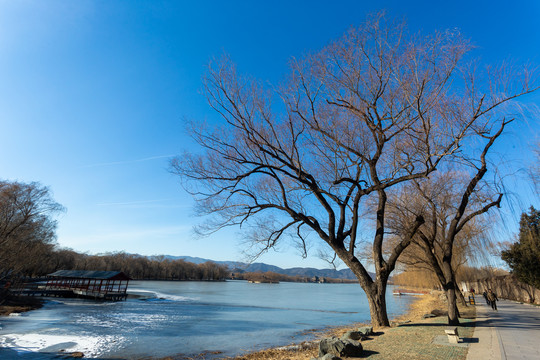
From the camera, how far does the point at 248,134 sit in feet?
32.1

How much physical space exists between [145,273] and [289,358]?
120838mm

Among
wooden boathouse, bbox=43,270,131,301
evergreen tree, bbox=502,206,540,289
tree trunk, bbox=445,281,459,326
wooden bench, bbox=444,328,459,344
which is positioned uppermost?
evergreen tree, bbox=502,206,540,289

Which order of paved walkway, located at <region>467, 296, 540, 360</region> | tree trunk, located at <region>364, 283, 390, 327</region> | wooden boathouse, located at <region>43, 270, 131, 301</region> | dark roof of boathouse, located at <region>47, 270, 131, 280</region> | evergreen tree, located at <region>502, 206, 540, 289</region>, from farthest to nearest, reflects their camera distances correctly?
dark roof of boathouse, located at <region>47, 270, 131, 280</region>
wooden boathouse, located at <region>43, 270, 131, 301</region>
evergreen tree, located at <region>502, 206, 540, 289</region>
tree trunk, located at <region>364, 283, 390, 327</region>
paved walkway, located at <region>467, 296, 540, 360</region>

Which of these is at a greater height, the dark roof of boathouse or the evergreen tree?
the evergreen tree

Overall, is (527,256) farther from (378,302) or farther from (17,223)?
(17,223)

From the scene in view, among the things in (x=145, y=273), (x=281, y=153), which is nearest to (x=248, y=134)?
(x=281, y=153)

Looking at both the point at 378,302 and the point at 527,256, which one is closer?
the point at 378,302

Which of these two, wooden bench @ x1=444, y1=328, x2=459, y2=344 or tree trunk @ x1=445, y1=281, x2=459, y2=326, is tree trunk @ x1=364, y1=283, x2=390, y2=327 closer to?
tree trunk @ x1=445, y1=281, x2=459, y2=326

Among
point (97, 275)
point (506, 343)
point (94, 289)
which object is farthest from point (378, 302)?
point (94, 289)

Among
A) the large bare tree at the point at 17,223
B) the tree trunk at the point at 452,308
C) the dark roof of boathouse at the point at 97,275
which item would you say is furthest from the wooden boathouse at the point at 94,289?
the tree trunk at the point at 452,308

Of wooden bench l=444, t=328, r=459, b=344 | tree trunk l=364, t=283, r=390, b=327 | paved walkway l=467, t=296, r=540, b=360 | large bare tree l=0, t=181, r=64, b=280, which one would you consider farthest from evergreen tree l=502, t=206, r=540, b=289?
large bare tree l=0, t=181, r=64, b=280

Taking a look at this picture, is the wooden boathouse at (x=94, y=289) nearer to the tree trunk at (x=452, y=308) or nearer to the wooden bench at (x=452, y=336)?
the tree trunk at (x=452, y=308)

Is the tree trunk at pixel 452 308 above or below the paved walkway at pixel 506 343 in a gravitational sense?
above

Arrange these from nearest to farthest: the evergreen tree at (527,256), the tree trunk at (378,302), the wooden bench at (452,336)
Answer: the wooden bench at (452,336) → the tree trunk at (378,302) → the evergreen tree at (527,256)
